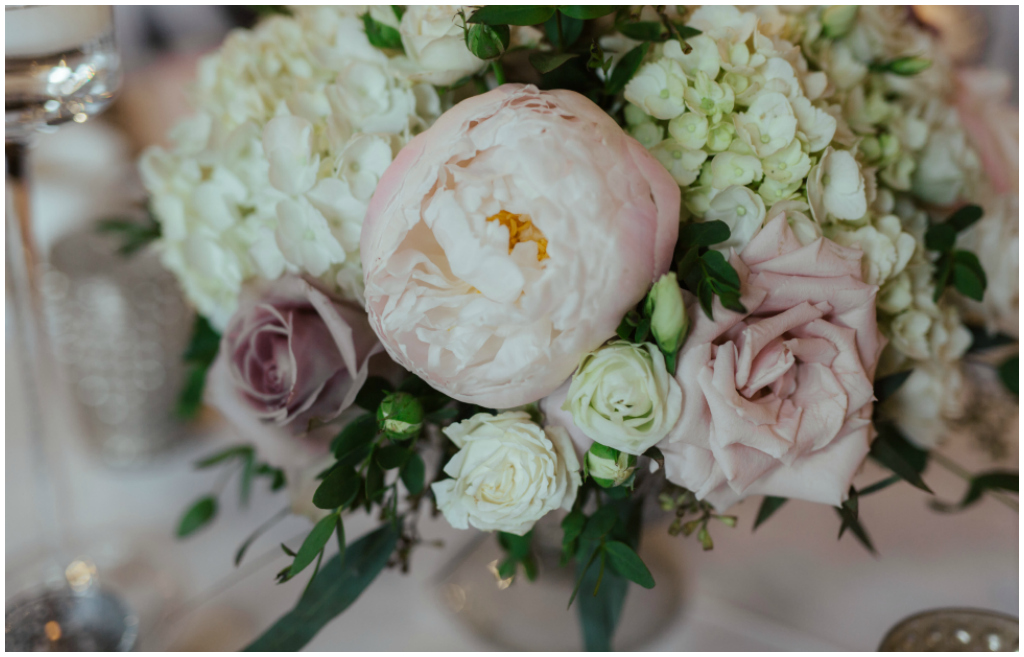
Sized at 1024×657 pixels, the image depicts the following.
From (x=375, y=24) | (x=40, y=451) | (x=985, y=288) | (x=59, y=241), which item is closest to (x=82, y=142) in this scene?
(x=59, y=241)

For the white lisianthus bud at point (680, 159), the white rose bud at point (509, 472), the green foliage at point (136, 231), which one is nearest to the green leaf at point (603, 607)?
the white rose bud at point (509, 472)

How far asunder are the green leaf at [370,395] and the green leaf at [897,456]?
25 cm

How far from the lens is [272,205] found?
0.37m

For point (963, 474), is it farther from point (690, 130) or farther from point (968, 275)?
point (690, 130)

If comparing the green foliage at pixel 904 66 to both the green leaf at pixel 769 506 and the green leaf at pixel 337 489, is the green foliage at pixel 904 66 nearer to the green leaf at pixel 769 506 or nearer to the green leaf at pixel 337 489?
the green leaf at pixel 769 506

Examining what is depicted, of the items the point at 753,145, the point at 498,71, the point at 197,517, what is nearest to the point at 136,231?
the point at 197,517

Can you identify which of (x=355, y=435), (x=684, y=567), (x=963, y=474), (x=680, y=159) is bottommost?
(x=684, y=567)

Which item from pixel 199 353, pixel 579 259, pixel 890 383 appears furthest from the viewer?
pixel 199 353

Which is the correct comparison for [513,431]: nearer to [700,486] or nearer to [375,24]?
[700,486]

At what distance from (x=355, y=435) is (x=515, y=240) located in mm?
126

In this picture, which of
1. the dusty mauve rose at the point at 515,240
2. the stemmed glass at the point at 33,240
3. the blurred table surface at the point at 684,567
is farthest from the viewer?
the blurred table surface at the point at 684,567

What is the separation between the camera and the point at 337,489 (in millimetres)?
316

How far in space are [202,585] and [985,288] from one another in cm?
55

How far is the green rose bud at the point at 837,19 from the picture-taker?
0.37 metres
